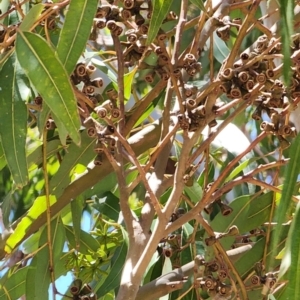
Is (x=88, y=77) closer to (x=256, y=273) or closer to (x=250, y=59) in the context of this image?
(x=250, y=59)

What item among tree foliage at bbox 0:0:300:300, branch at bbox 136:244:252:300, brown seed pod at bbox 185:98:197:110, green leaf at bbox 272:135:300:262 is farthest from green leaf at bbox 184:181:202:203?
green leaf at bbox 272:135:300:262

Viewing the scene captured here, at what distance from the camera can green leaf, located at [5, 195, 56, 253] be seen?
2.69 ft

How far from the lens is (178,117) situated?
647 mm

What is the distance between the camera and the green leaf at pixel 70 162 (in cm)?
82

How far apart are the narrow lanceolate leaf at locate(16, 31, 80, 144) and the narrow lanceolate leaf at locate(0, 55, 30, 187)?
0.11 meters

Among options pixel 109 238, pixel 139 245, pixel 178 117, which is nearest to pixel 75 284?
pixel 139 245

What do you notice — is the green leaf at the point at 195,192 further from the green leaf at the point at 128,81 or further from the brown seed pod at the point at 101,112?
the brown seed pod at the point at 101,112

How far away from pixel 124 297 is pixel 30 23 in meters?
0.27

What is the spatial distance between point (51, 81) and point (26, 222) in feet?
1.00

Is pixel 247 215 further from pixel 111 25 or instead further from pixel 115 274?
pixel 111 25

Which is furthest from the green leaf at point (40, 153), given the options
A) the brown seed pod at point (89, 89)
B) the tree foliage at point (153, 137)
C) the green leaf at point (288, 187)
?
the green leaf at point (288, 187)

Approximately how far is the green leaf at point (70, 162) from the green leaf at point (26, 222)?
0.05 feet

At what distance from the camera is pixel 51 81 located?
22.3 inches

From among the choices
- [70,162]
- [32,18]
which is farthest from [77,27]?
[70,162]
